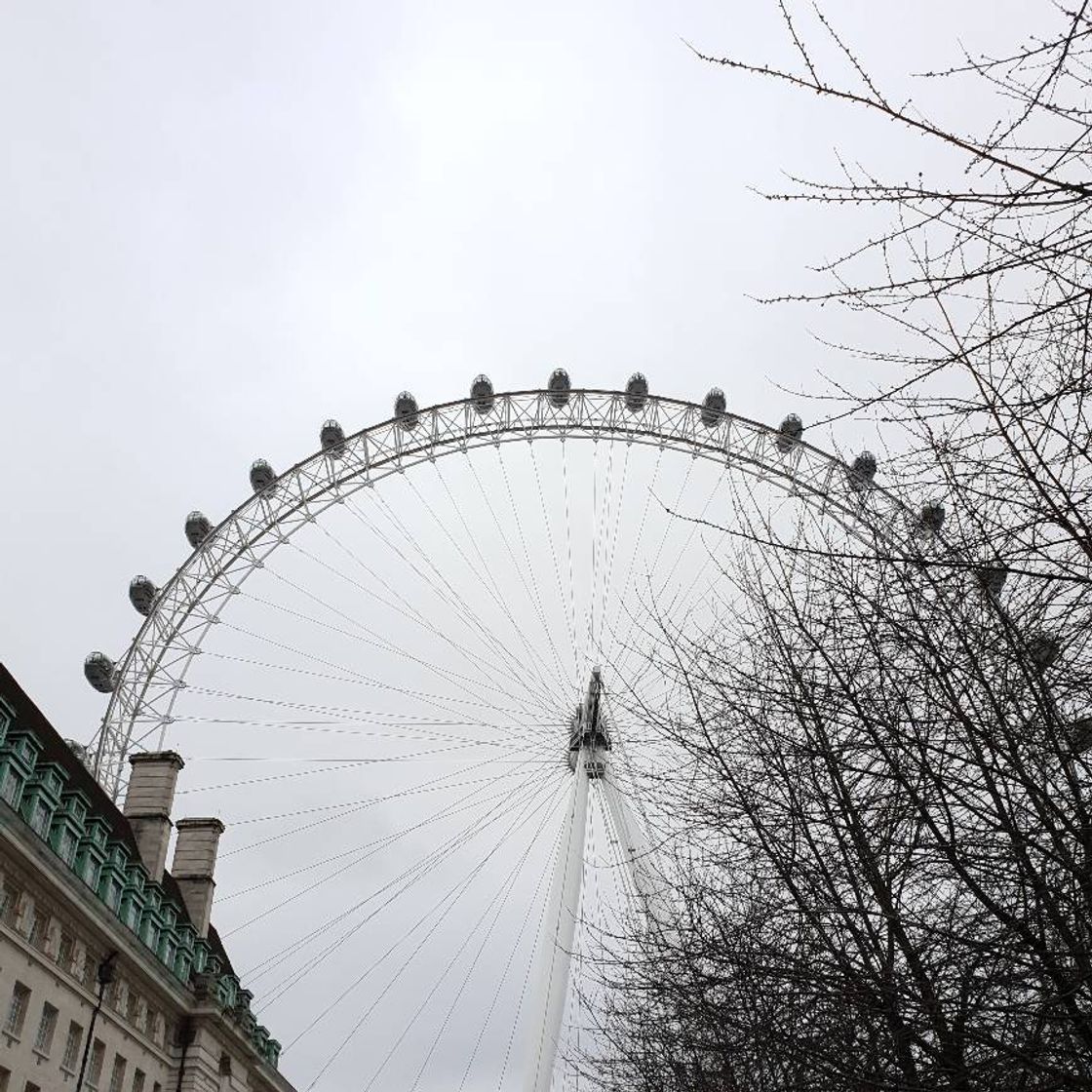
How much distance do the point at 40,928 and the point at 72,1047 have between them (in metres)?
3.50

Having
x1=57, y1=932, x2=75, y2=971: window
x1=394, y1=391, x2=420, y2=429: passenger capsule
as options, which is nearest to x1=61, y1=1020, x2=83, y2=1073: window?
x1=57, y1=932, x2=75, y2=971: window

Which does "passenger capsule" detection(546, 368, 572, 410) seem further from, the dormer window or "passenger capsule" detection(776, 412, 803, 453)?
the dormer window

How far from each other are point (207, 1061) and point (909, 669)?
122 feet

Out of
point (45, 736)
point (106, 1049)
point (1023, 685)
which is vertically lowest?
point (1023, 685)

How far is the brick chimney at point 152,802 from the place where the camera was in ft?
151

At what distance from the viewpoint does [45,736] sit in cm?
4178

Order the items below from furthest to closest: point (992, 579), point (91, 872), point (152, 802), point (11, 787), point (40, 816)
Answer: point (152, 802) → point (91, 872) → point (40, 816) → point (11, 787) → point (992, 579)

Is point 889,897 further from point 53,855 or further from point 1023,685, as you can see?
point 53,855

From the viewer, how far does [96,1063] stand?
3606 centimetres

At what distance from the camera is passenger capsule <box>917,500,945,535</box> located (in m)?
11.7

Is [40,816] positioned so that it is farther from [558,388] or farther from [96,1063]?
[558,388]

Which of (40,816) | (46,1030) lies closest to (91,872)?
(40,816)

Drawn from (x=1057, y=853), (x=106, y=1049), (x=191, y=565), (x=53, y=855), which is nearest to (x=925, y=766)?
(x=1057, y=853)

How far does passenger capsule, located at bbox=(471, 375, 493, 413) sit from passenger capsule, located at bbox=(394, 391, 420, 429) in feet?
6.78
